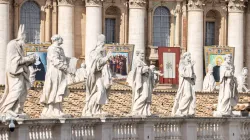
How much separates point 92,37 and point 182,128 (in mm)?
46926

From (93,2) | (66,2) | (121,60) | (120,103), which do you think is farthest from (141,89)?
(93,2)

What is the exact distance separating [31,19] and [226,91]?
46354mm

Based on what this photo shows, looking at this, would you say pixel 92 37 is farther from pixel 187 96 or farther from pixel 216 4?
pixel 187 96

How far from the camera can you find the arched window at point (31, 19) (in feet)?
299

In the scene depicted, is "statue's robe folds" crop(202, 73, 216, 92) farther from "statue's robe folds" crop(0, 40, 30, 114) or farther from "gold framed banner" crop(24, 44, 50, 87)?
"statue's robe folds" crop(0, 40, 30, 114)

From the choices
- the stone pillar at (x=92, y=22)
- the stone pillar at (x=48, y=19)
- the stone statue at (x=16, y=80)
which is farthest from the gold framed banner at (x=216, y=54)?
the stone statue at (x=16, y=80)

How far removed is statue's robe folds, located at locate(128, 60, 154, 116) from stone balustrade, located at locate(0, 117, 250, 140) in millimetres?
671

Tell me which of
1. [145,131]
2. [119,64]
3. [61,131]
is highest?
[119,64]

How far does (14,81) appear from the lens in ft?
118

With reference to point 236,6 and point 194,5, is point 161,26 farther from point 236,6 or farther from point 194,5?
point 236,6

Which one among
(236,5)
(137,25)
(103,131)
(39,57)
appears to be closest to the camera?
(103,131)

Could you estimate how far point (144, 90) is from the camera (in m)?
42.5

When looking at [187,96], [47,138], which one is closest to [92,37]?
[187,96]

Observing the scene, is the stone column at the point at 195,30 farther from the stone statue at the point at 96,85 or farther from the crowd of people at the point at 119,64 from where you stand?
the stone statue at the point at 96,85
